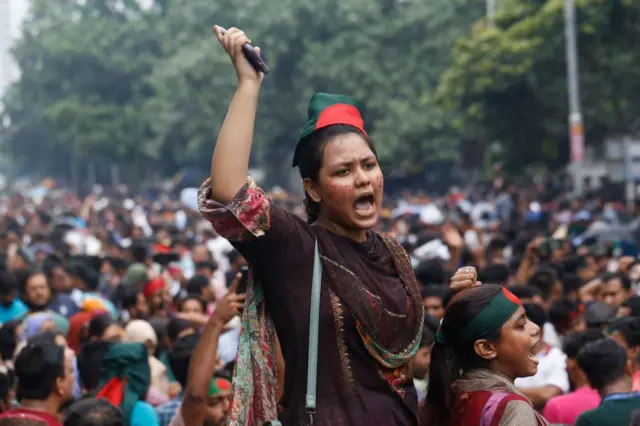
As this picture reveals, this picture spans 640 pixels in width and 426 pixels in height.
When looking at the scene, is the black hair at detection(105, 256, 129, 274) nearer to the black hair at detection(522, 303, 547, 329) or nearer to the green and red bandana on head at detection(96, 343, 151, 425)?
the green and red bandana on head at detection(96, 343, 151, 425)

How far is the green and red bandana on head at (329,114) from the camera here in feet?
11.3

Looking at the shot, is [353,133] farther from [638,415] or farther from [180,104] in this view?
[180,104]

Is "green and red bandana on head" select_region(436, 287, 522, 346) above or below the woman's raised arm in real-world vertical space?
below

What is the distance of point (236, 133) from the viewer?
320 centimetres

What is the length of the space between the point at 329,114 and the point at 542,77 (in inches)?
884

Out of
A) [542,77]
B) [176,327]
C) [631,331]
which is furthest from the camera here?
[542,77]

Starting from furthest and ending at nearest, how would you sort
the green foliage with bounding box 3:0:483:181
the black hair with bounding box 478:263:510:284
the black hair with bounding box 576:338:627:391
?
the green foliage with bounding box 3:0:483:181 < the black hair with bounding box 478:263:510:284 < the black hair with bounding box 576:338:627:391

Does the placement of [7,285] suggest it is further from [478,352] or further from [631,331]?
[478,352]

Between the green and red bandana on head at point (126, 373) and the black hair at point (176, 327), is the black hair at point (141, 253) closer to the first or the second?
the black hair at point (176, 327)

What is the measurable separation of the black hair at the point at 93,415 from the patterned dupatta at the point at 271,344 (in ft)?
5.43

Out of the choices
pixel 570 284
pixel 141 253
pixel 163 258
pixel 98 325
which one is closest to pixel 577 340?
pixel 98 325

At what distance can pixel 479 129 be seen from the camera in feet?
97.1

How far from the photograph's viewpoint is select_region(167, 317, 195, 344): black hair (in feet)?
24.3

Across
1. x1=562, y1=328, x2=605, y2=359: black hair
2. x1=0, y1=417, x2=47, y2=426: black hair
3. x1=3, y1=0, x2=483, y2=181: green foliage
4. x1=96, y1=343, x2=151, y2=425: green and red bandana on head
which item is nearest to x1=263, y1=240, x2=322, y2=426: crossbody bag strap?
x1=0, y1=417, x2=47, y2=426: black hair
